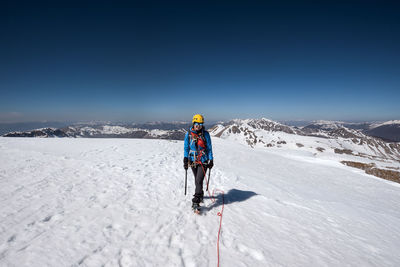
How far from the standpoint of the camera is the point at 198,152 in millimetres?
6539

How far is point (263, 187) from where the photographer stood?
35.7 ft

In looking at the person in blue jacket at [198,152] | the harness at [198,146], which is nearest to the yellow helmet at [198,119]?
the person in blue jacket at [198,152]

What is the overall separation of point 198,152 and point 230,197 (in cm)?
360

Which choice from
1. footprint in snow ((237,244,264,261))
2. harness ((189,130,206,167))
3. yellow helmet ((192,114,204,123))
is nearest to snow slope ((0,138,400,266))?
footprint in snow ((237,244,264,261))

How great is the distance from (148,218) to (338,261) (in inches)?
235

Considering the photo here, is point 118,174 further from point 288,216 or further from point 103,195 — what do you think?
point 288,216

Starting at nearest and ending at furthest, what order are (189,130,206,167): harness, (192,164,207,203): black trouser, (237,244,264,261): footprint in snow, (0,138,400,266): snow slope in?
(0,138,400,266): snow slope < (237,244,264,261): footprint in snow < (192,164,207,203): black trouser < (189,130,206,167): harness

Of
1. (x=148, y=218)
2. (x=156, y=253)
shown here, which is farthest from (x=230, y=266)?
(x=148, y=218)

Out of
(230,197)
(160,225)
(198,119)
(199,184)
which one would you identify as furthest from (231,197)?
(198,119)

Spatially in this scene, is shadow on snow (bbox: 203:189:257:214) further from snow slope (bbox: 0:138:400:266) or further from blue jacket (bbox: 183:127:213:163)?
blue jacket (bbox: 183:127:213:163)

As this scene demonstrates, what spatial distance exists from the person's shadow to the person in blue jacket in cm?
128

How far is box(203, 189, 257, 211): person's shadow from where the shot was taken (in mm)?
7322

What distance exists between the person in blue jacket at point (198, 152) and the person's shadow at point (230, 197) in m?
1.28

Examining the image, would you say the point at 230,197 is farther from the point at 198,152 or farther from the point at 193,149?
the point at 193,149
